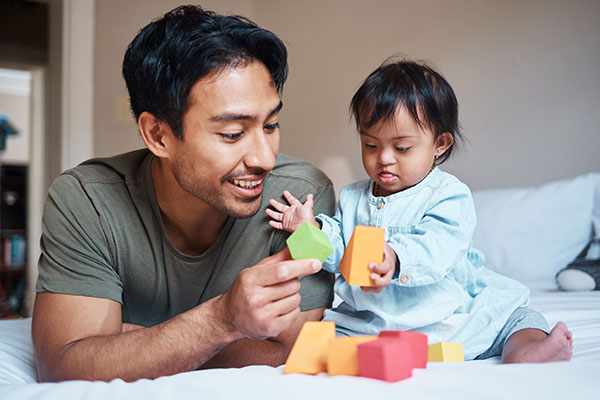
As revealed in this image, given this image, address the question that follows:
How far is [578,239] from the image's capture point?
1913 mm

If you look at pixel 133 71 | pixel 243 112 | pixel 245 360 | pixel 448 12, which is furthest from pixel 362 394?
pixel 448 12

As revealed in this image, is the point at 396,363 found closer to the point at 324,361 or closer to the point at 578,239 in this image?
the point at 324,361

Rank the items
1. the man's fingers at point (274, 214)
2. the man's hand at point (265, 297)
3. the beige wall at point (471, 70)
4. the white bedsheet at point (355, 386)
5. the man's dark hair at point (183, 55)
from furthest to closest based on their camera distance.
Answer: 1. the beige wall at point (471, 70)
2. the man's fingers at point (274, 214)
3. the man's dark hair at point (183, 55)
4. the man's hand at point (265, 297)
5. the white bedsheet at point (355, 386)

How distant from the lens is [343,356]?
79cm

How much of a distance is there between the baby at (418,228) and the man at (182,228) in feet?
0.36

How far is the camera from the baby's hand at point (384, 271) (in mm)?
958

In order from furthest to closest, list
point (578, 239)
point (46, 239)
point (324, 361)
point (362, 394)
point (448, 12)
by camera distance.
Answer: point (448, 12), point (578, 239), point (46, 239), point (324, 361), point (362, 394)

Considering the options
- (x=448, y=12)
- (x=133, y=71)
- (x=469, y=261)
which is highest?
(x=448, y=12)

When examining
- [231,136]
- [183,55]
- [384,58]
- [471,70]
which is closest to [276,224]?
Answer: [231,136]

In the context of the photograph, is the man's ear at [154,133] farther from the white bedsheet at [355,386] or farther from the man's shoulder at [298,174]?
the white bedsheet at [355,386]

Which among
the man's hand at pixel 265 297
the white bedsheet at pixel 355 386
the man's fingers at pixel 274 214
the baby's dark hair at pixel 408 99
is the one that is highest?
the baby's dark hair at pixel 408 99

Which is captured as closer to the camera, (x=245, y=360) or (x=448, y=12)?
(x=245, y=360)

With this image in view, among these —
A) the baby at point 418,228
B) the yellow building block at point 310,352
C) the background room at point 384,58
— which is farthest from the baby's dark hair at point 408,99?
the background room at point 384,58

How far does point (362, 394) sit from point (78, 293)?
72cm
